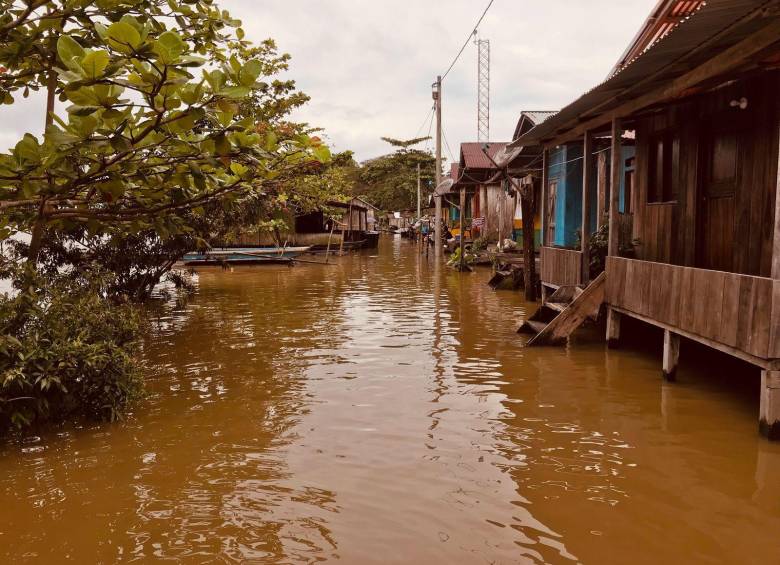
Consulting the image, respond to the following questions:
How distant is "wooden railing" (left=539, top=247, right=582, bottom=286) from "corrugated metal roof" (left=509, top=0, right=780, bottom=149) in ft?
8.27

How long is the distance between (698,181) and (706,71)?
9.38 ft

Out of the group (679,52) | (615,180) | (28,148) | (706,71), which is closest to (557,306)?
(615,180)

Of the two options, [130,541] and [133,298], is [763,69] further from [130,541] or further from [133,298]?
[133,298]

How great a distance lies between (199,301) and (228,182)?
11.4m

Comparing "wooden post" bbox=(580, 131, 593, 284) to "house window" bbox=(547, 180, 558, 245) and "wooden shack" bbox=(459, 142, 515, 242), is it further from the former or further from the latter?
"wooden shack" bbox=(459, 142, 515, 242)

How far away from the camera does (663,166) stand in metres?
10.3

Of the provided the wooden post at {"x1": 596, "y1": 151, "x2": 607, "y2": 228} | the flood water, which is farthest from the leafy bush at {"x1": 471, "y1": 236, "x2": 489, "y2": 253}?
the flood water

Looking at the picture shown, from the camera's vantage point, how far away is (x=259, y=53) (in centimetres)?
2122

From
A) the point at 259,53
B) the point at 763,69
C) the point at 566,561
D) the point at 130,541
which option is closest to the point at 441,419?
the point at 566,561

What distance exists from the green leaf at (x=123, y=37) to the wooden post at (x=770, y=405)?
5.30m

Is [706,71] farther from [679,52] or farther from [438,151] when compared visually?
[438,151]

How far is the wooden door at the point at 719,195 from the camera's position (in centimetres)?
856

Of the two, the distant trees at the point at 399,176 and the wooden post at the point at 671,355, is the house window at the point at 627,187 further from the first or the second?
the distant trees at the point at 399,176

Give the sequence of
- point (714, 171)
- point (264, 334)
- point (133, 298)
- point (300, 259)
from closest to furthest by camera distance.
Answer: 1. point (714, 171)
2. point (264, 334)
3. point (133, 298)
4. point (300, 259)
